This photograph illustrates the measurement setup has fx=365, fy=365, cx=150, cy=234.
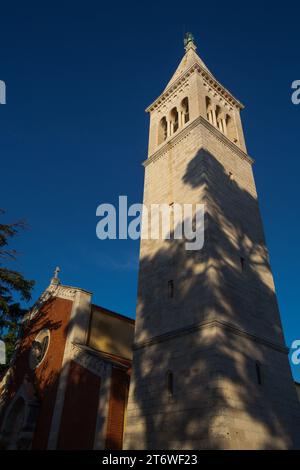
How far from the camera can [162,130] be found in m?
26.3

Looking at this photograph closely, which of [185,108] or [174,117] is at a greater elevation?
[174,117]

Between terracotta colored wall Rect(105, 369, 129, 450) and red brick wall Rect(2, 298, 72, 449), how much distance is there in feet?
16.2

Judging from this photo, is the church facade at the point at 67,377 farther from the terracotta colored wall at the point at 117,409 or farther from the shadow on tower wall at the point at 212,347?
the shadow on tower wall at the point at 212,347

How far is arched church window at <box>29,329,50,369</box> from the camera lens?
Answer: 2275 centimetres

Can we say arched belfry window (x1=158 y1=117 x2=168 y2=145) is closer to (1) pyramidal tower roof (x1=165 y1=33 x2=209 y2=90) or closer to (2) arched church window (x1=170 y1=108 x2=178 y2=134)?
(2) arched church window (x1=170 y1=108 x2=178 y2=134)

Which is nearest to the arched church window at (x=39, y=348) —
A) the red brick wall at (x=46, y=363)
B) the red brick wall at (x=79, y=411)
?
the red brick wall at (x=46, y=363)

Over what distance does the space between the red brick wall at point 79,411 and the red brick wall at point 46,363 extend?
60.3 inches

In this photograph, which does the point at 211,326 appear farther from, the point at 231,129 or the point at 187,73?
the point at 187,73

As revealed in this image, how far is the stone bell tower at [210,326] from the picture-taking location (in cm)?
1229

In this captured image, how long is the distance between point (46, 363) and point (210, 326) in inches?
496

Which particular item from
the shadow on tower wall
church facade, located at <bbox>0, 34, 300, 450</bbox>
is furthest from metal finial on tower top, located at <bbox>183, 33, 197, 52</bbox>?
the shadow on tower wall

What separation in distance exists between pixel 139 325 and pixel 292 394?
22.9 ft

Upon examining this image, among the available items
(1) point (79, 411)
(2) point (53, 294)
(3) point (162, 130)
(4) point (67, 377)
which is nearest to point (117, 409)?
(1) point (79, 411)
